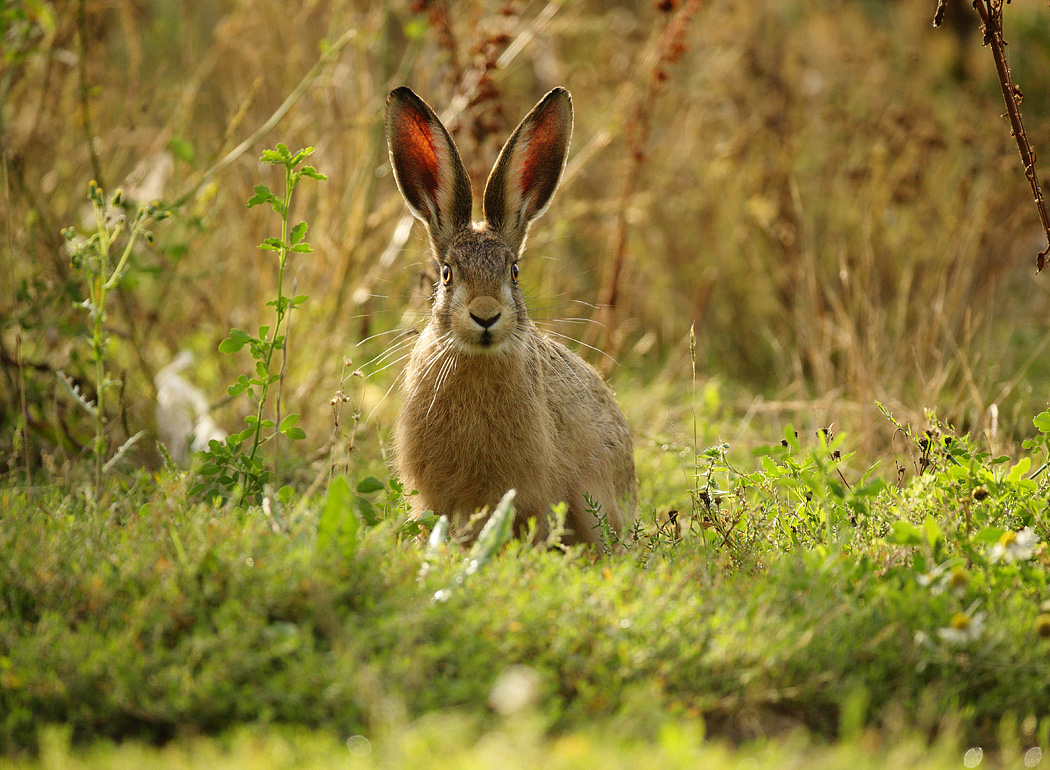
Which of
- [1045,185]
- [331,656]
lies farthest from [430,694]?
[1045,185]

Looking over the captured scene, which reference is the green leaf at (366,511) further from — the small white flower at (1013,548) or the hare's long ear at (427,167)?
the small white flower at (1013,548)

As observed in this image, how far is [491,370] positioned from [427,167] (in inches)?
36.3

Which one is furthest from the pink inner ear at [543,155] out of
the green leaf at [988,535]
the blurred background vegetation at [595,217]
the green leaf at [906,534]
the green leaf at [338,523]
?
the green leaf at [988,535]

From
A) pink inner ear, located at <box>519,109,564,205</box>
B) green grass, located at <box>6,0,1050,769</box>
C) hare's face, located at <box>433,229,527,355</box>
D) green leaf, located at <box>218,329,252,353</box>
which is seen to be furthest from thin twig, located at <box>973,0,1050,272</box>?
green leaf, located at <box>218,329,252,353</box>

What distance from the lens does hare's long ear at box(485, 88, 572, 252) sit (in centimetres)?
402

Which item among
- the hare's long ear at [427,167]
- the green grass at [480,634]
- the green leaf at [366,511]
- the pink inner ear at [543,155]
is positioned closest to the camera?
the green grass at [480,634]

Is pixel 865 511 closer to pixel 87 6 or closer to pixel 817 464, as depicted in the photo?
pixel 817 464

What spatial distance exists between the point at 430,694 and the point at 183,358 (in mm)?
3870

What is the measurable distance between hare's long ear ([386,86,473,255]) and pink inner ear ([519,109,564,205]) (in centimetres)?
27

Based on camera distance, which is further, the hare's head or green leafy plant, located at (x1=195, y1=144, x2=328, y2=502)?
the hare's head

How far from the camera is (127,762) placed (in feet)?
6.96

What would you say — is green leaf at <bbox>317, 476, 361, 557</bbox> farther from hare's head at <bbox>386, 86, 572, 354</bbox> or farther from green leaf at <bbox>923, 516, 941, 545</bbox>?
green leaf at <bbox>923, 516, 941, 545</bbox>

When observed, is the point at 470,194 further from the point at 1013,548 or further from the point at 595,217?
the point at 595,217

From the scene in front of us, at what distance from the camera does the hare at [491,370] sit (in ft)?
12.4
